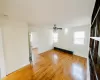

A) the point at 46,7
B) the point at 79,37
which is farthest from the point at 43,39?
the point at 46,7

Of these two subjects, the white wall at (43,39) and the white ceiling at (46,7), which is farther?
the white wall at (43,39)

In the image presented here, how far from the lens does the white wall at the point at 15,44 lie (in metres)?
2.48

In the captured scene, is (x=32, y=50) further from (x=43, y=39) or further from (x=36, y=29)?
(x=36, y=29)

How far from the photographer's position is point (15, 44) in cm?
275

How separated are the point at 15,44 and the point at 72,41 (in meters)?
4.14

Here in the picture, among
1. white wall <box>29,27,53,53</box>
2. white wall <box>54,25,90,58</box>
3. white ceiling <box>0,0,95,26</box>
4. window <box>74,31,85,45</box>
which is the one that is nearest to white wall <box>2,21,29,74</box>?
white ceiling <box>0,0,95,26</box>

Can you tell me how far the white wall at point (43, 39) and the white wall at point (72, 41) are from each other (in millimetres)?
874

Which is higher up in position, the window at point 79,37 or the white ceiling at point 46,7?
the white ceiling at point 46,7

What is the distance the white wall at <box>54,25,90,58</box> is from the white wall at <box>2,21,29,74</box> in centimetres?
360

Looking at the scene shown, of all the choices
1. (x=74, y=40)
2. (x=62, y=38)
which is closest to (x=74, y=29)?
(x=74, y=40)

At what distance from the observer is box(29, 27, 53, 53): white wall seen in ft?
16.5

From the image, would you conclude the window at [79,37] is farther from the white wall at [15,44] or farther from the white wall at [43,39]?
the white wall at [15,44]

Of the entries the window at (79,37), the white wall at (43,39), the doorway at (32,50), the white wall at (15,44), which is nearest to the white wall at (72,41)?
the window at (79,37)

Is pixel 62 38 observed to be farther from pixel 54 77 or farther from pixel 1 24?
pixel 1 24
